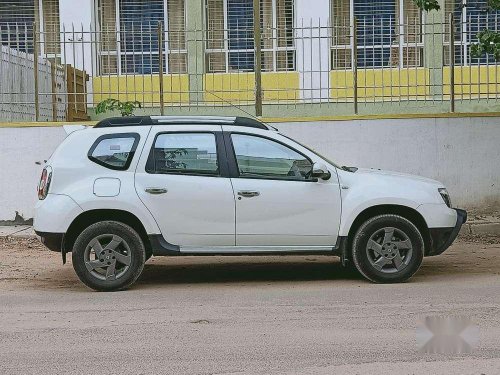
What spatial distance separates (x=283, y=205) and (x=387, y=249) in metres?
1.16

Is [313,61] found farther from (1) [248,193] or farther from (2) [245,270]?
(1) [248,193]

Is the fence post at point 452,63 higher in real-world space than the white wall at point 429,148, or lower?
higher

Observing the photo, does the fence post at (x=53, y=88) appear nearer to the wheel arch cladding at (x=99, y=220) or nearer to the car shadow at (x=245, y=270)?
the car shadow at (x=245, y=270)

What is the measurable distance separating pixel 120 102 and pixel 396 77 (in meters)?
4.73

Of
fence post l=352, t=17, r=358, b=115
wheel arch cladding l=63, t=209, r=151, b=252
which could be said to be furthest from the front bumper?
fence post l=352, t=17, r=358, b=115

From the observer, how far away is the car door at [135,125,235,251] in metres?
9.75

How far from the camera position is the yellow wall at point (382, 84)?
15969 mm

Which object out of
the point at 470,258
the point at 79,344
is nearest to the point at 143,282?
the point at 79,344

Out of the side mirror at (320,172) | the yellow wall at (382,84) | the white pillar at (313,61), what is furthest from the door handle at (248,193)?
the white pillar at (313,61)

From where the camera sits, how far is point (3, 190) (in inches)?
590

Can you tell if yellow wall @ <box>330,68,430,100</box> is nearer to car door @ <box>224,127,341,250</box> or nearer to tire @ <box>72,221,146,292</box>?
car door @ <box>224,127,341,250</box>

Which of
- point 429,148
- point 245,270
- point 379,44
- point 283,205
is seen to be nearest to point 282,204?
point 283,205

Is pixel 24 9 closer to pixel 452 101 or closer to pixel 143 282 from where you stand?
pixel 452 101

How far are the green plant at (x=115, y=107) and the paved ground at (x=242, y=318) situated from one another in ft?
13.5
